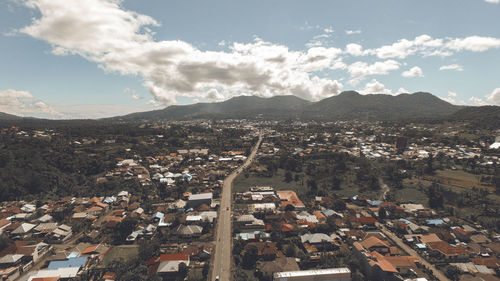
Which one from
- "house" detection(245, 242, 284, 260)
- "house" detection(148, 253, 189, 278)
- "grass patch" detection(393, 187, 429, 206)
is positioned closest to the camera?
"house" detection(148, 253, 189, 278)

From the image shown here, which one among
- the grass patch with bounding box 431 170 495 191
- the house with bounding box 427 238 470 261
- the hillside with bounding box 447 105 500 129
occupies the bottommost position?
the house with bounding box 427 238 470 261

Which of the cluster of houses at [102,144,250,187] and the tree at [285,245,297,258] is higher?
the cluster of houses at [102,144,250,187]

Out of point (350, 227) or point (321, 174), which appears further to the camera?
point (321, 174)

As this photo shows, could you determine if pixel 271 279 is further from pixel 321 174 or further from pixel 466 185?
pixel 466 185

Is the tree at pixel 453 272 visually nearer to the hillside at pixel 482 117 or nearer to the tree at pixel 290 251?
the tree at pixel 290 251

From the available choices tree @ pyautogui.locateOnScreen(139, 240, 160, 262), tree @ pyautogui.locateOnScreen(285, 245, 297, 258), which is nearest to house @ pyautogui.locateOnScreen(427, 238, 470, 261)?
tree @ pyautogui.locateOnScreen(285, 245, 297, 258)

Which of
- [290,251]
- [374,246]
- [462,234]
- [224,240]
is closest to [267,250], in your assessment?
[290,251]

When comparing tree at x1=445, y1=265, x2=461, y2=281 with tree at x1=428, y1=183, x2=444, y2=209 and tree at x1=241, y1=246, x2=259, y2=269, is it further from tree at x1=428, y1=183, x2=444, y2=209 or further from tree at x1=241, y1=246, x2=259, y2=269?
tree at x1=241, y1=246, x2=259, y2=269

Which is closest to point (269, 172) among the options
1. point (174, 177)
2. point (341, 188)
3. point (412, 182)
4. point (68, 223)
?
point (341, 188)

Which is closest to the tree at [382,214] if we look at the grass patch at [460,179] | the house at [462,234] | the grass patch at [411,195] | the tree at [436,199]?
the house at [462,234]
